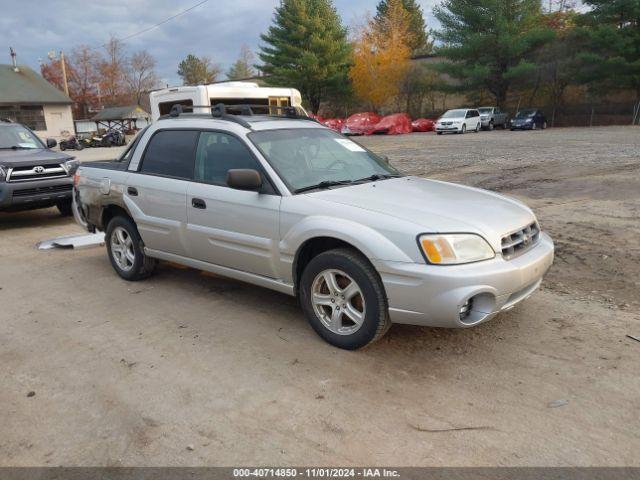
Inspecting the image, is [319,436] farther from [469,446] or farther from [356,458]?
[469,446]

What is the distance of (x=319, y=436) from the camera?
2881 mm

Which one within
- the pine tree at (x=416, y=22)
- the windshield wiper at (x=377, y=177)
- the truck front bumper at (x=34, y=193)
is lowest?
the truck front bumper at (x=34, y=193)

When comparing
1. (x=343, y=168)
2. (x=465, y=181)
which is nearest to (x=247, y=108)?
(x=343, y=168)

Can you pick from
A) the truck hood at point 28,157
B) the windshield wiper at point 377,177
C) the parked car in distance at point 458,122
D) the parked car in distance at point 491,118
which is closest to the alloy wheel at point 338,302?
the windshield wiper at point 377,177

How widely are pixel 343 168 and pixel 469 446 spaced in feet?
8.37

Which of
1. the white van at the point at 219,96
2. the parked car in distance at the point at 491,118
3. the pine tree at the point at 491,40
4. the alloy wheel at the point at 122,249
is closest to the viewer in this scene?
the alloy wheel at the point at 122,249

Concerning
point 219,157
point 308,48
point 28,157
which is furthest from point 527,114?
point 219,157

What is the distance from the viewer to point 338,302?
149 inches

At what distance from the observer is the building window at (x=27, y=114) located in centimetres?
4084

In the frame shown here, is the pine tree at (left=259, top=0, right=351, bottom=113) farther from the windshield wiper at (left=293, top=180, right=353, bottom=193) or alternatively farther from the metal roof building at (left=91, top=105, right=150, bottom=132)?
the windshield wiper at (left=293, top=180, right=353, bottom=193)

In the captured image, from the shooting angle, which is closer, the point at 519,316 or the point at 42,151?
the point at 519,316

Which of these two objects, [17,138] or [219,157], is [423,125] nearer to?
[17,138]

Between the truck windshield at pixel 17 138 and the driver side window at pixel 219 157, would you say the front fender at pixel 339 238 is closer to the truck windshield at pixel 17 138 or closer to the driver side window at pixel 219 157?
the driver side window at pixel 219 157

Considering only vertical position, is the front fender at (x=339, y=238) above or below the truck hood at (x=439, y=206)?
below
